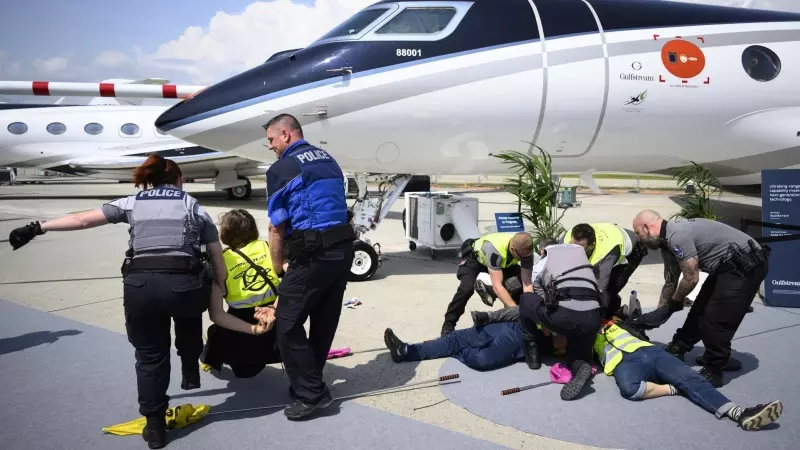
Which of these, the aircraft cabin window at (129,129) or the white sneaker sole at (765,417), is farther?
the aircraft cabin window at (129,129)

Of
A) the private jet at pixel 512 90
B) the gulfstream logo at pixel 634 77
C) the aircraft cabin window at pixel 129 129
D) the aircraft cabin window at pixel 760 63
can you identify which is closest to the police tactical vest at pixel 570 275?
the private jet at pixel 512 90

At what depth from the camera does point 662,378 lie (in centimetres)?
398

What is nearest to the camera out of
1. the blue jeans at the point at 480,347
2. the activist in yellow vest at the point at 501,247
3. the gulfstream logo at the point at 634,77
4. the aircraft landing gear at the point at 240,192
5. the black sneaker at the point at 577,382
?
the black sneaker at the point at 577,382

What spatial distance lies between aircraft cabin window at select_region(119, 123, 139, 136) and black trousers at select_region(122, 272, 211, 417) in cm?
2052

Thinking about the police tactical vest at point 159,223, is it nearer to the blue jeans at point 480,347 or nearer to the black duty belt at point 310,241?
the black duty belt at point 310,241

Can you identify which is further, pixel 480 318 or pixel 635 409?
pixel 480 318

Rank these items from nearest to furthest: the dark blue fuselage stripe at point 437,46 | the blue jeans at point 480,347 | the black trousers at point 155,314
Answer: the black trousers at point 155,314 < the blue jeans at point 480,347 < the dark blue fuselage stripe at point 437,46

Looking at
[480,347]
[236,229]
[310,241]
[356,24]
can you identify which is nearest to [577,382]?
[480,347]

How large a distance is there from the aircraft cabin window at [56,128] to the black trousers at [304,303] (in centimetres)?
2186

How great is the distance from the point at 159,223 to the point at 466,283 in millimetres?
3010

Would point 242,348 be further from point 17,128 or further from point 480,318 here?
point 17,128

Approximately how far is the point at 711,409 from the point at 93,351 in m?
4.92

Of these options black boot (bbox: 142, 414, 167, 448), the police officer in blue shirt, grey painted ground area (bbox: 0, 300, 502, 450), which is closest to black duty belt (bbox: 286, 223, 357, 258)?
the police officer in blue shirt

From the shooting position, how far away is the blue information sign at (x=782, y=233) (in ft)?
20.3
